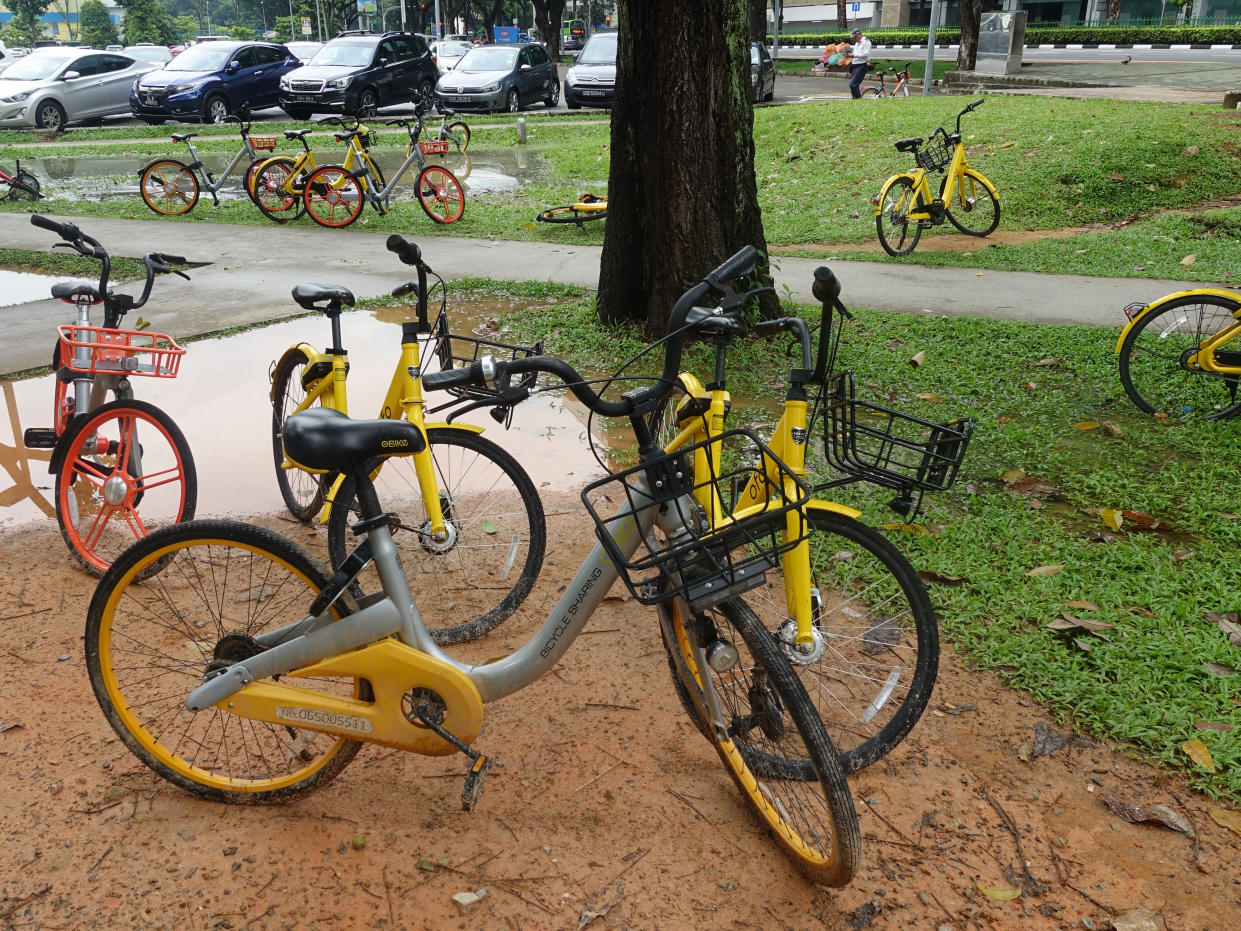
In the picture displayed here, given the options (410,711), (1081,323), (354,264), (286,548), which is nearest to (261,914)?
(410,711)

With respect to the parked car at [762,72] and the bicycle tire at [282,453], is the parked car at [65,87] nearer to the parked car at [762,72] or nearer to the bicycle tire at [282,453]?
the parked car at [762,72]

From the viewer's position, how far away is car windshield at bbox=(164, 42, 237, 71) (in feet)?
70.3

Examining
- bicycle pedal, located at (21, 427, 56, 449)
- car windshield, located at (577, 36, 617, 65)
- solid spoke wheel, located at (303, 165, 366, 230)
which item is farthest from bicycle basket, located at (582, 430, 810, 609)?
car windshield, located at (577, 36, 617, 65)

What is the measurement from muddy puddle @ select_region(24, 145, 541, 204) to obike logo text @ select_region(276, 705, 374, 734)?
463 inches

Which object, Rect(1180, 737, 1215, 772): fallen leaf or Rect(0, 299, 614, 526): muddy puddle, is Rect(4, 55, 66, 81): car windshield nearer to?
Rect(0, 299, 614, 526): muddy puddle

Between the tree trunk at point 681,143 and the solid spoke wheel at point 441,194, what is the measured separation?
5379 mm

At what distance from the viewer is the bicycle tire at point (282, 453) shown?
4.36 m

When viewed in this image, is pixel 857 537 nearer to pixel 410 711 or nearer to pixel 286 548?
pixel 410 711

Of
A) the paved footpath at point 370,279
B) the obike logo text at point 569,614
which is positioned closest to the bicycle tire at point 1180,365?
the paved footpath at point 370,279

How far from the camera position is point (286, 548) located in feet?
8.82

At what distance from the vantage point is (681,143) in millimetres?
6277

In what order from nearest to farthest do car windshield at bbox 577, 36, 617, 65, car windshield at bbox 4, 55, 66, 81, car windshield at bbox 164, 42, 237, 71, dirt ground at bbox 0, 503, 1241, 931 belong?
dirt ground at bbox 0, 503, 1241, 931 → car windshield at bbox 4, 55, 66, 81 → car windshield at bbox 164, 42, 237, 71 → car windshield at bbox 577, 36, 617, 65

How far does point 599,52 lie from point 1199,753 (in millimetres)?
22039

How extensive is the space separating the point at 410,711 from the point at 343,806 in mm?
423
